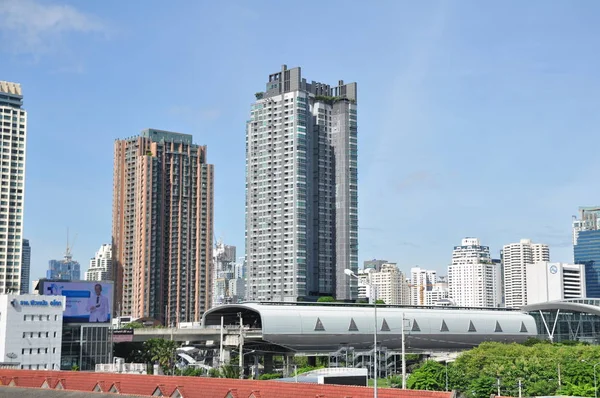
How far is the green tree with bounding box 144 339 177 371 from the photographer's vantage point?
159 meters

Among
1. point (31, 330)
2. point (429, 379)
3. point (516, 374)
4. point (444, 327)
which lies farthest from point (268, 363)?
point (516, 374)

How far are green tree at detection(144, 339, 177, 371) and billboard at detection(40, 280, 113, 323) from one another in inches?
623

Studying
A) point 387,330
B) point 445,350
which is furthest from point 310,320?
point 445,350

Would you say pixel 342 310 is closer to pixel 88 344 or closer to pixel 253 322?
pixel 253 322

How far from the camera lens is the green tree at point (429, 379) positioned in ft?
412

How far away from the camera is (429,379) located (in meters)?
126

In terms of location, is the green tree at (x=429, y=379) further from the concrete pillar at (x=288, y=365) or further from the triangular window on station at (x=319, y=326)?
the triangular window on station at (x=319, y=326)

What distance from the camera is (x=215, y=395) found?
212 ft

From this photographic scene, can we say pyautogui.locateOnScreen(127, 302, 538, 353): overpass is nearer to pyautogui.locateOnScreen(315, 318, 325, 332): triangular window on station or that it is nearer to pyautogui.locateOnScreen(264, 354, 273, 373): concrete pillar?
pyautogui.locateOnScreen(315, 318, 325, 332): triangular window on station

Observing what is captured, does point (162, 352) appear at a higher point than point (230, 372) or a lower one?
higher

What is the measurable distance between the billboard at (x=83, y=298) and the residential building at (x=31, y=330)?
5.62 metres

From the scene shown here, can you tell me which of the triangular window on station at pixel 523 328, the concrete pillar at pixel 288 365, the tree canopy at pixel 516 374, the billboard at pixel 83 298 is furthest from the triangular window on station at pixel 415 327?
the billboard at pixel 83 298

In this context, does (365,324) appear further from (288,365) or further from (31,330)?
(31,330)

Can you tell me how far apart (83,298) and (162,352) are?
21.9 m
